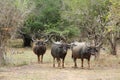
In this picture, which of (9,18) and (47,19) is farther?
(47,19)

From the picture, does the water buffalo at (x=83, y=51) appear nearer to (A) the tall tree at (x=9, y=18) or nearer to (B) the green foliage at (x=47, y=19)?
Result: (A) the tall tree at (x=9, y=18)

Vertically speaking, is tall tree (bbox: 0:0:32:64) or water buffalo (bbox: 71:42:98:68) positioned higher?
tall tree (bbox: 0:0:32:64)

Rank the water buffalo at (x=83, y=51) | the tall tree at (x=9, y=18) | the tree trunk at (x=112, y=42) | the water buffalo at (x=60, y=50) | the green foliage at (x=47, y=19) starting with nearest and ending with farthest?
the tall tree at (x=9, y=18), the water buffalo at (x=83, y=51), the water buffalo at (x=60, y=50), the tree trunk at (x=112, y=42), the green foliage at (x=47, y=19)

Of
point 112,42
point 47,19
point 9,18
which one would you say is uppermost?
point 9,18

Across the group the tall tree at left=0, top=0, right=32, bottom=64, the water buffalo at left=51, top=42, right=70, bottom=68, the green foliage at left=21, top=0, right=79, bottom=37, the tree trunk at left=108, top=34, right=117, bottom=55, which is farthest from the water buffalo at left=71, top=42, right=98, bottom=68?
the green foliage at left=21, top=0, right=79, bottom=37

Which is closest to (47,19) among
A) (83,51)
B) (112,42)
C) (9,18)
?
(112,42)

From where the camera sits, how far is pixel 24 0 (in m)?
23.4

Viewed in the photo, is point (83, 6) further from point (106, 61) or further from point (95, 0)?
point (106, 61)

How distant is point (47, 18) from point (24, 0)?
1766 centimetres

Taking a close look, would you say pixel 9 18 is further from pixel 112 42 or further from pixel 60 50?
pixel 112 42

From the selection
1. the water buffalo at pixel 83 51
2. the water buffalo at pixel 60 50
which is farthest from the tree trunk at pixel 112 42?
the water buffalo at pixel 60 50

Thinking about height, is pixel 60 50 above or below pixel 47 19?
above

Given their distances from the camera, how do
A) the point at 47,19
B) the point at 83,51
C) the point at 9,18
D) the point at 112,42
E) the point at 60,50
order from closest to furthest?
the point at 9,18, the point at 83,51, the point at 60,50, the point at 112,42, the point at 47,19

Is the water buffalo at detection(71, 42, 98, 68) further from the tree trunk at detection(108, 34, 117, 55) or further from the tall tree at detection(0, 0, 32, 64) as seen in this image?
the tree trunk at detection(108, 34, 117, 55)
